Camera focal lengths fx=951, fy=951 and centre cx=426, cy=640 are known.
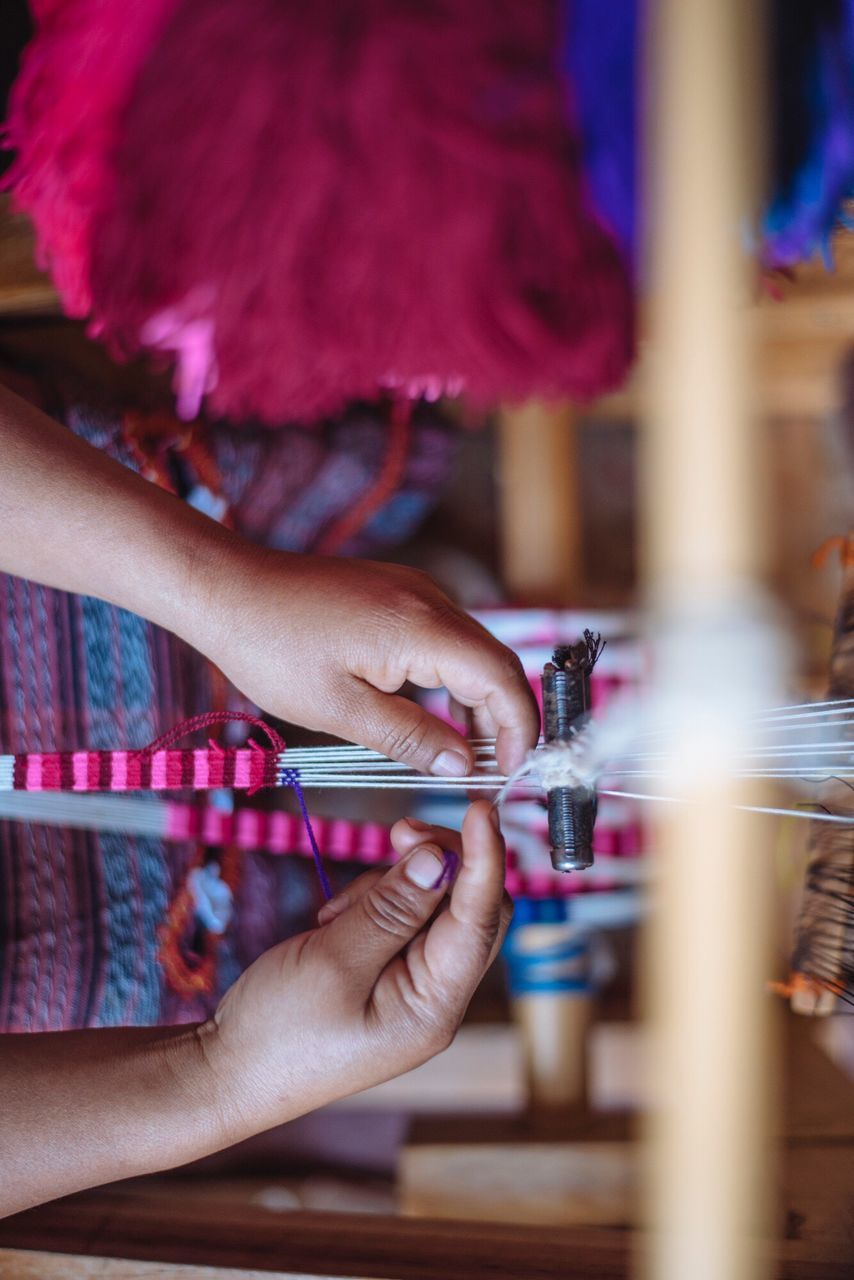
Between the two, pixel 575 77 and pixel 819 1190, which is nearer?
pixel 819 1190

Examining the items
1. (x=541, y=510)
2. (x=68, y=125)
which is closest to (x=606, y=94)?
(x=541, y=510)

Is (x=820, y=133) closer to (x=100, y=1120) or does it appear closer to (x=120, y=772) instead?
(x=120, y=772)

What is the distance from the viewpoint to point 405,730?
1.81 feet

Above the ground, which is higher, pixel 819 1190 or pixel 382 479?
pixel 382 479

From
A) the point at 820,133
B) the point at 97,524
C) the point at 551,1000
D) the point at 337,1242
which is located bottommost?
the point at 337,1242

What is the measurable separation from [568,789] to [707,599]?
6.4 inches

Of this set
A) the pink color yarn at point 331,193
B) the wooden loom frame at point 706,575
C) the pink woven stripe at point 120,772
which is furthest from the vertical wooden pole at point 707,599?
the pink color yarn at point 331,193

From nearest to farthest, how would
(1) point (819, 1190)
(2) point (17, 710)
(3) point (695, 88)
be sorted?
1. (3) point (695, 88)
2. (1) point (819, 1190)
3. (2) point (17, 710)

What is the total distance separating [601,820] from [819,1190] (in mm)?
305

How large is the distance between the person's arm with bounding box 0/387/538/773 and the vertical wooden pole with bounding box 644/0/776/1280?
179 millimetres

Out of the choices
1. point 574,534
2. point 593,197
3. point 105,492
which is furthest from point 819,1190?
point 593,197

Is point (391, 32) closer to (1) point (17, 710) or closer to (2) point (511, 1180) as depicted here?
(1) point (17, 710)

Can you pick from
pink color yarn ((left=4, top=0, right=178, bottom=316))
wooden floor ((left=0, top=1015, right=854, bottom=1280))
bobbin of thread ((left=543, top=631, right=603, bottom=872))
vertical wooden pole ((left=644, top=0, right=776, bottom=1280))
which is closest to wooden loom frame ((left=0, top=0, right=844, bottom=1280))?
vertical wooden pole ((left=644, top=0, right=776, bottom=1280))

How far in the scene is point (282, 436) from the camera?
0.94 m
